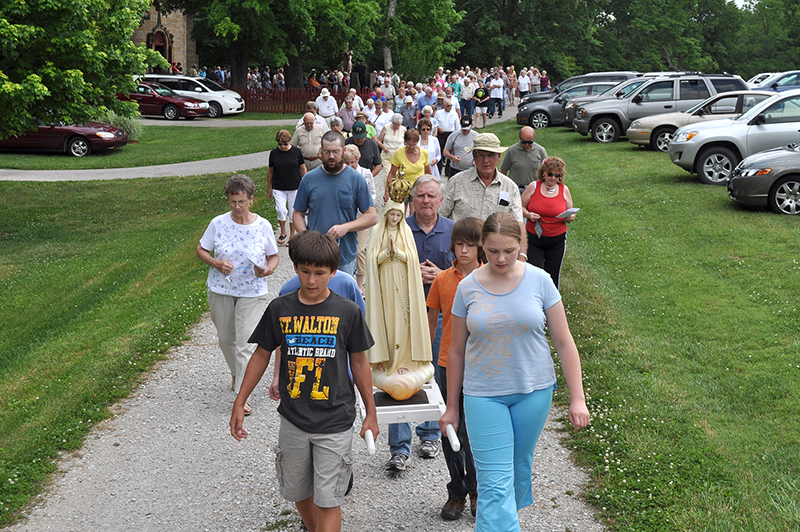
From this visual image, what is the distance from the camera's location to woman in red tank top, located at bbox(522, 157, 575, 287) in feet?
28.7

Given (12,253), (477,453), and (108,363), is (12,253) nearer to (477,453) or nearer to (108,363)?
(108,363)

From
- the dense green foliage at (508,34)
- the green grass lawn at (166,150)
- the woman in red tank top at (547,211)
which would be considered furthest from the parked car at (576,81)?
the woman in red tank top at (547,211)

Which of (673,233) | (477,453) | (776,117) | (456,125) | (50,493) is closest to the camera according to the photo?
(477,453)

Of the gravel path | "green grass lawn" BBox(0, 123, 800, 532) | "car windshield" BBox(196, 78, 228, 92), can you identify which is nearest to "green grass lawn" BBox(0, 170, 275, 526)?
"green grass lawn" BBox(0, 123, 800, 532)

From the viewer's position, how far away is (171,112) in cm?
3850

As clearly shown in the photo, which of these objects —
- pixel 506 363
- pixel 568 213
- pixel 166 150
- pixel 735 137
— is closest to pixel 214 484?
pixel 506 363

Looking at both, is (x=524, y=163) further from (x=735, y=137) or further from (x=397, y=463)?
(x=735, y=137)

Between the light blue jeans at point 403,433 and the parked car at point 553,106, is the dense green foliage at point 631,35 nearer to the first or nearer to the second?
the parked car at point 553,106

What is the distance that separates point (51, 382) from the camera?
848 cm

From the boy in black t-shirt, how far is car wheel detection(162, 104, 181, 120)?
3588cm

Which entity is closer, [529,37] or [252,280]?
[252,280]

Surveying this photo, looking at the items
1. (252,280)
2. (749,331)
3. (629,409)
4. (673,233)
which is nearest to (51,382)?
(252,280)

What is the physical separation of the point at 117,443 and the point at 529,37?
5716 cm

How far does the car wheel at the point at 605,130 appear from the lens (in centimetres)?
2611
